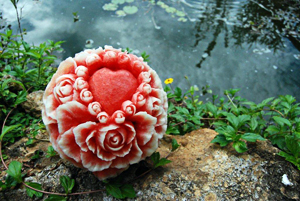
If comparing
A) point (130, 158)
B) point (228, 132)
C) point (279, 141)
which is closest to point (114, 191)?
point (130, 158)

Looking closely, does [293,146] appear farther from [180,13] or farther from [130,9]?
[130,9]

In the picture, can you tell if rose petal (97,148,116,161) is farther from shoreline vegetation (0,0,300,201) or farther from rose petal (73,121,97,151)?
shoreline vegetation (0,0,300,201)

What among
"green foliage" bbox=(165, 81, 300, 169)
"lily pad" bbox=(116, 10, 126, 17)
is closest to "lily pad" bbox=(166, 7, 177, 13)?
"lily pad" bbox=(116, 10, 126, 17)

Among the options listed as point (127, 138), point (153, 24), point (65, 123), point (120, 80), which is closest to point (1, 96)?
point (65, 123)

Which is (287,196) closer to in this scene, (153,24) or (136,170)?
(136,170)

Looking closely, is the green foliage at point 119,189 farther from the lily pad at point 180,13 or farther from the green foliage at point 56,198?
the lily pad at point 180,13

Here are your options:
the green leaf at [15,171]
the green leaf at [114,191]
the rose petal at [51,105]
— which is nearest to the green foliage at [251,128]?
the green leaf at [114,191]

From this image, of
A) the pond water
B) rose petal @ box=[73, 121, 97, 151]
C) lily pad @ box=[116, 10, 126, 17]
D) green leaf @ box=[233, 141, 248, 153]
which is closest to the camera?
rose petal @ box=[73, 121, 97, 151]
